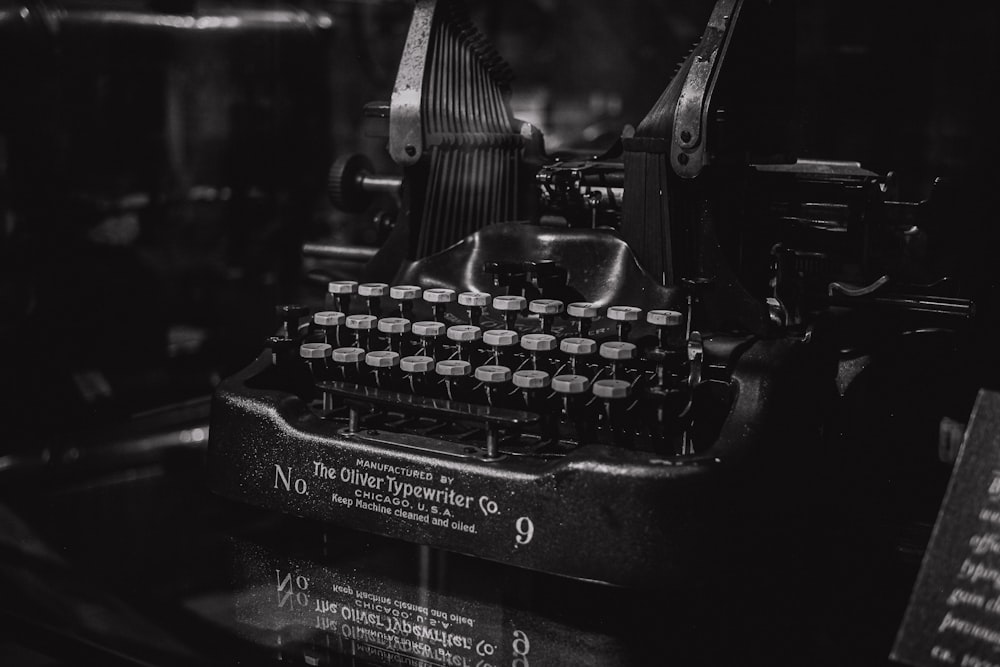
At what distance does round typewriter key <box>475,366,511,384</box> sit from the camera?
1.35m

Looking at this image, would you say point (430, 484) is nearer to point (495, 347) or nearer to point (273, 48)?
point (495, 347)

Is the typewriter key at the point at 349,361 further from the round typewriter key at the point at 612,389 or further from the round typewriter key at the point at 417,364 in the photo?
the round typewriter key at the point at 612,389

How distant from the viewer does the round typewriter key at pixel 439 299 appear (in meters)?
1.53

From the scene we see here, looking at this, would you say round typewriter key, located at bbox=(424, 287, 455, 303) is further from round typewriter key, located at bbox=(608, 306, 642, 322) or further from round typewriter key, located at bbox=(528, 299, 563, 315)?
round typewriter key, located at bbox=(608, 306, 642, 322)

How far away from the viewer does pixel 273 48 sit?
280 centimetres

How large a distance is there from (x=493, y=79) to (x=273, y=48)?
1.10 meters

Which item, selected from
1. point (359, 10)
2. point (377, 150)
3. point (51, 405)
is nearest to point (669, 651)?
point (51, 405)

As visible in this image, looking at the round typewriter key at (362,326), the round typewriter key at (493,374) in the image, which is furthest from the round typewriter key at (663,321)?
the round typewriter key at (362,326)

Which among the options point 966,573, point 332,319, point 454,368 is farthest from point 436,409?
point 966,573

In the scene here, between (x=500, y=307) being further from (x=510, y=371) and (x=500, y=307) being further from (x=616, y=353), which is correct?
(x=616, y=353)

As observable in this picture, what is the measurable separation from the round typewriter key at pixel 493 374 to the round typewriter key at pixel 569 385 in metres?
0.08

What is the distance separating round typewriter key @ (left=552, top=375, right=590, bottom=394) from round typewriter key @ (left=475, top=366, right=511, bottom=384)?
0.27ft

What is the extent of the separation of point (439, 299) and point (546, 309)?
0.56 ft

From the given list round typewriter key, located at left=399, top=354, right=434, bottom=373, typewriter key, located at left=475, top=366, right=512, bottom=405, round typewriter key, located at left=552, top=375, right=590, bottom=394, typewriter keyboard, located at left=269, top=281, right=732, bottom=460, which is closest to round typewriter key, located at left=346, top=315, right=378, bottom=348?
typewriter keyboard, located at left=269, top=281, right=732, bottom=460
